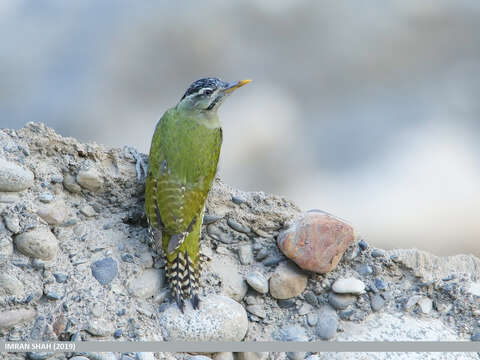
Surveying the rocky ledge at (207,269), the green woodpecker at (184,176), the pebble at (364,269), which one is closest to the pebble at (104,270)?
the rocky ledge at (207,269)

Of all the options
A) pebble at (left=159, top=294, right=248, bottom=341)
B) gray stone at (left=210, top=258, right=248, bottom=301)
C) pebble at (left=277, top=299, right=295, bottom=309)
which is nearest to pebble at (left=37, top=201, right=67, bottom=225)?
pebble at (left=159, top=294, right=248, bottom=341)

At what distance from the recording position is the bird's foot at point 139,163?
3109 mm

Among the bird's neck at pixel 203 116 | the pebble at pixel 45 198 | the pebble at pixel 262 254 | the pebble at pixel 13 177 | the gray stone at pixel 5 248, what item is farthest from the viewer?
the bird's neck at pixel 203 116

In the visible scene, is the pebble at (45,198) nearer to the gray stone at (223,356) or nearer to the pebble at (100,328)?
the pebble at (100,328)

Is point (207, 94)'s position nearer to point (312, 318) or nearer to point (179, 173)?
point (179, 173)

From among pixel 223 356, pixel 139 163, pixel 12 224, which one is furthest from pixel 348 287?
pixel 12 224

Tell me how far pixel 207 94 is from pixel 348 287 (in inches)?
54.8

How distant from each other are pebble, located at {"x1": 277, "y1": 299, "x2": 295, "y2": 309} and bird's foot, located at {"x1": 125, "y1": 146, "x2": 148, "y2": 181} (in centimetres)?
101

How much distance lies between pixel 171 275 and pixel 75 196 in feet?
2.22

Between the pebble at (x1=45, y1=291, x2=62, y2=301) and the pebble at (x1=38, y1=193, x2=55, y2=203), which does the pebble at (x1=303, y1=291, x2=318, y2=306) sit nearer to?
the pebble at (x1=45, y1=291, x2=62, y2=301)

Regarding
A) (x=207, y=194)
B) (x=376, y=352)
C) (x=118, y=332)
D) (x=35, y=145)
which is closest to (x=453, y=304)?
(x=376, y=352)

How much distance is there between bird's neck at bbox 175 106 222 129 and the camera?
3.30 meters

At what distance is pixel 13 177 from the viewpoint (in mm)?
2662

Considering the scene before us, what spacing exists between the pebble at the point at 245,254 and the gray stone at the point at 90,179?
825 millimetres
